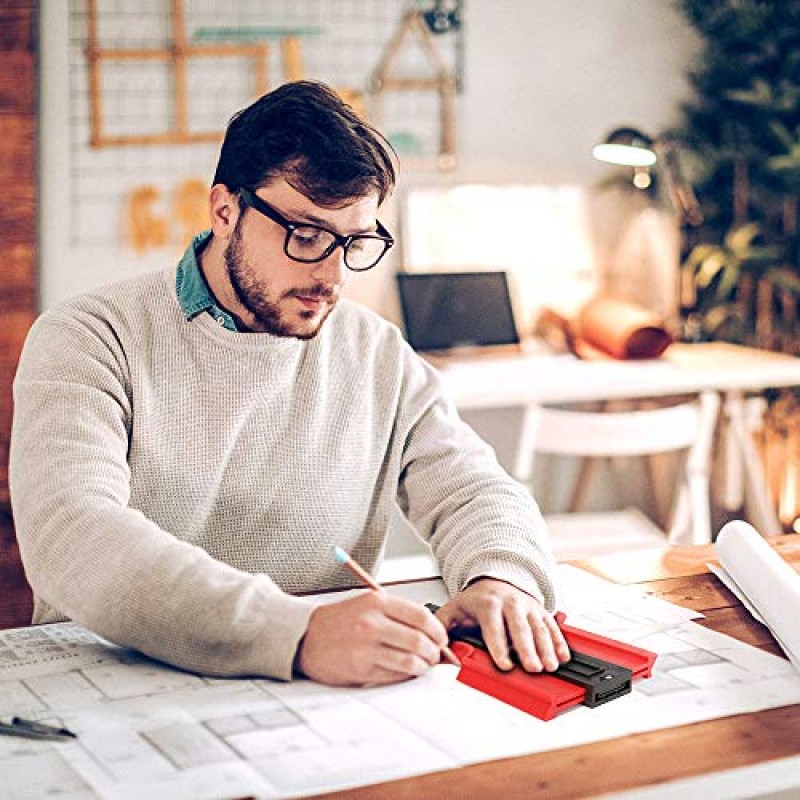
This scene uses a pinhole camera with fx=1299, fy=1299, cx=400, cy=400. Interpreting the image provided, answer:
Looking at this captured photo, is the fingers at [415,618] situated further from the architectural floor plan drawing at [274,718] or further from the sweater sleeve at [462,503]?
the sweater sleeve at [462,503]

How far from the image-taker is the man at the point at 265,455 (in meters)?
1.23

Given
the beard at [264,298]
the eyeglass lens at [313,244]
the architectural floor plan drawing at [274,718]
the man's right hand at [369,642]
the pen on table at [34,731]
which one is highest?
the eyeglass lens at [313,244]

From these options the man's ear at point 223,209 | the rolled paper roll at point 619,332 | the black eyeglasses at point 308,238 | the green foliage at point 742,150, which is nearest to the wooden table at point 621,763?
the black eyeglasses at point 308,238

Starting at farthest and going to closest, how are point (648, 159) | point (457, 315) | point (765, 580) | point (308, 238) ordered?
point (457, 315), point (648, 159), point (308, 238), point (765, 580)

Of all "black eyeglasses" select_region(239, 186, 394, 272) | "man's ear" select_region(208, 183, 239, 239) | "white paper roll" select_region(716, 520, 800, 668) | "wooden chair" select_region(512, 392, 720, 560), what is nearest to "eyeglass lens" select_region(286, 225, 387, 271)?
"black eyeglasses" select_region(239, 186, 394, 272)

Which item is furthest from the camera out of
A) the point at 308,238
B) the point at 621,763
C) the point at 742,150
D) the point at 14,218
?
the point at 742,150

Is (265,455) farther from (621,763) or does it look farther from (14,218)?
(14,218)

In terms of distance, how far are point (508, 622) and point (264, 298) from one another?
0.53 meters

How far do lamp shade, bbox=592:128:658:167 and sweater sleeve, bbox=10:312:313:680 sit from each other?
195 centimetres

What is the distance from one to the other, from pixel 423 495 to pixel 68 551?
531mm

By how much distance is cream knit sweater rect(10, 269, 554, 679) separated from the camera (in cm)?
127

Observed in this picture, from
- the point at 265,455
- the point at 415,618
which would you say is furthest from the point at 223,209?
the point at 415,618

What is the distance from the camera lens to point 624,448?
2590 millimetres

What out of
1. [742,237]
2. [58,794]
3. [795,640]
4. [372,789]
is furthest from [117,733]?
[742,237]
